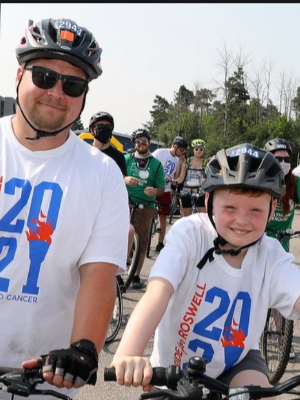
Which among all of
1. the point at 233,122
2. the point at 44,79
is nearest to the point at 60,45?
the point at 44,79

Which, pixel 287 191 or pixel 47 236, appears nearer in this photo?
pixel 47 236

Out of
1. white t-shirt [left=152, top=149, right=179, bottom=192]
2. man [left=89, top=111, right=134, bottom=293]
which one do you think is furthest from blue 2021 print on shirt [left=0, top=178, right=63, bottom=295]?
white t-shirt [left=152, top=149, right=179, bottom=192]

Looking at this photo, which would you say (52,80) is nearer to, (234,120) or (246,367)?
(246,367)

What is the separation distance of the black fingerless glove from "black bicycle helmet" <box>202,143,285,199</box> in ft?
3.57

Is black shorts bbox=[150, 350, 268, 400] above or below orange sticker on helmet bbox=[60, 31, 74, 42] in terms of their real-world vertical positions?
below

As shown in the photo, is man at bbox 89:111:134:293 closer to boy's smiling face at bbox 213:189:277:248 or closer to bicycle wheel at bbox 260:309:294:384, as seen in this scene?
bicycle wheel at bbox 260:309:294:384

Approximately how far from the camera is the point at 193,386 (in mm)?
1646

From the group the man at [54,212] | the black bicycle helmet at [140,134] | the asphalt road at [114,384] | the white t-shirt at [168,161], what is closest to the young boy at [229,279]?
the man at [54,212]

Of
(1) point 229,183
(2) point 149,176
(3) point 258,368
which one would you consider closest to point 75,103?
(1) point 229,183

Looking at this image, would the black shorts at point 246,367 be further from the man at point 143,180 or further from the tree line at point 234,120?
the tree line at point 234,120

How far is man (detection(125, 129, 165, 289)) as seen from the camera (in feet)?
27.8

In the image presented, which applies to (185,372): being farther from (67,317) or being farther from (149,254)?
(149,254)

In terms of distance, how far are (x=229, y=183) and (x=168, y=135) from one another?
71.0m

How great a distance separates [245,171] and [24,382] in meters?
1.44
